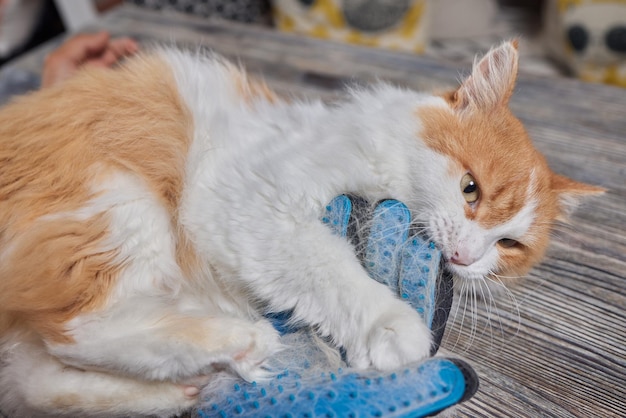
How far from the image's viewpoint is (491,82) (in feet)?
3.96

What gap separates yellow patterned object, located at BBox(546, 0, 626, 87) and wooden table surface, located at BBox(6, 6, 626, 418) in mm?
607

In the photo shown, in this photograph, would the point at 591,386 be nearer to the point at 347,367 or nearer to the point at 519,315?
the point at 519,315

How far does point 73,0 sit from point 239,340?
264 cm

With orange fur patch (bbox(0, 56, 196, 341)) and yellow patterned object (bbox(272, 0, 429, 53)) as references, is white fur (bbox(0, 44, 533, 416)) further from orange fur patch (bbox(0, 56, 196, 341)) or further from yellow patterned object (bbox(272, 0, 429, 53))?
yellow patterned object (bbox(272, 0, 429, 53))

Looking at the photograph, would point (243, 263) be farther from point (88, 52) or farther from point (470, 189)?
point (88, 52)

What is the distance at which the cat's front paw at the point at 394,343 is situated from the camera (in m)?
0.91

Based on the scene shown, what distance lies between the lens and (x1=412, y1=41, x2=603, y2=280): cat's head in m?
1.07

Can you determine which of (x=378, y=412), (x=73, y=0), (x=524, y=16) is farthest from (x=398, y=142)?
(x=524, y=16)

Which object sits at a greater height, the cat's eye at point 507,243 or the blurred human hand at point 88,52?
the blurred human hand at point 88,52

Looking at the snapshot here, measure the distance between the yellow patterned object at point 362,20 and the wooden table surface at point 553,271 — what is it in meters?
0.47

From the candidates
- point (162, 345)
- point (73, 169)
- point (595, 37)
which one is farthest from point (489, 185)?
point (595, 37)

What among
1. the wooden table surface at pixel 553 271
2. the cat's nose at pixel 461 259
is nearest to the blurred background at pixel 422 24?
the wooden table surface at pixel 553 271

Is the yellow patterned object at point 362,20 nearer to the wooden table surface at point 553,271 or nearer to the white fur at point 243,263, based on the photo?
the wooden table surface at point 553,271

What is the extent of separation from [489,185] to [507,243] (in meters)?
0.17
